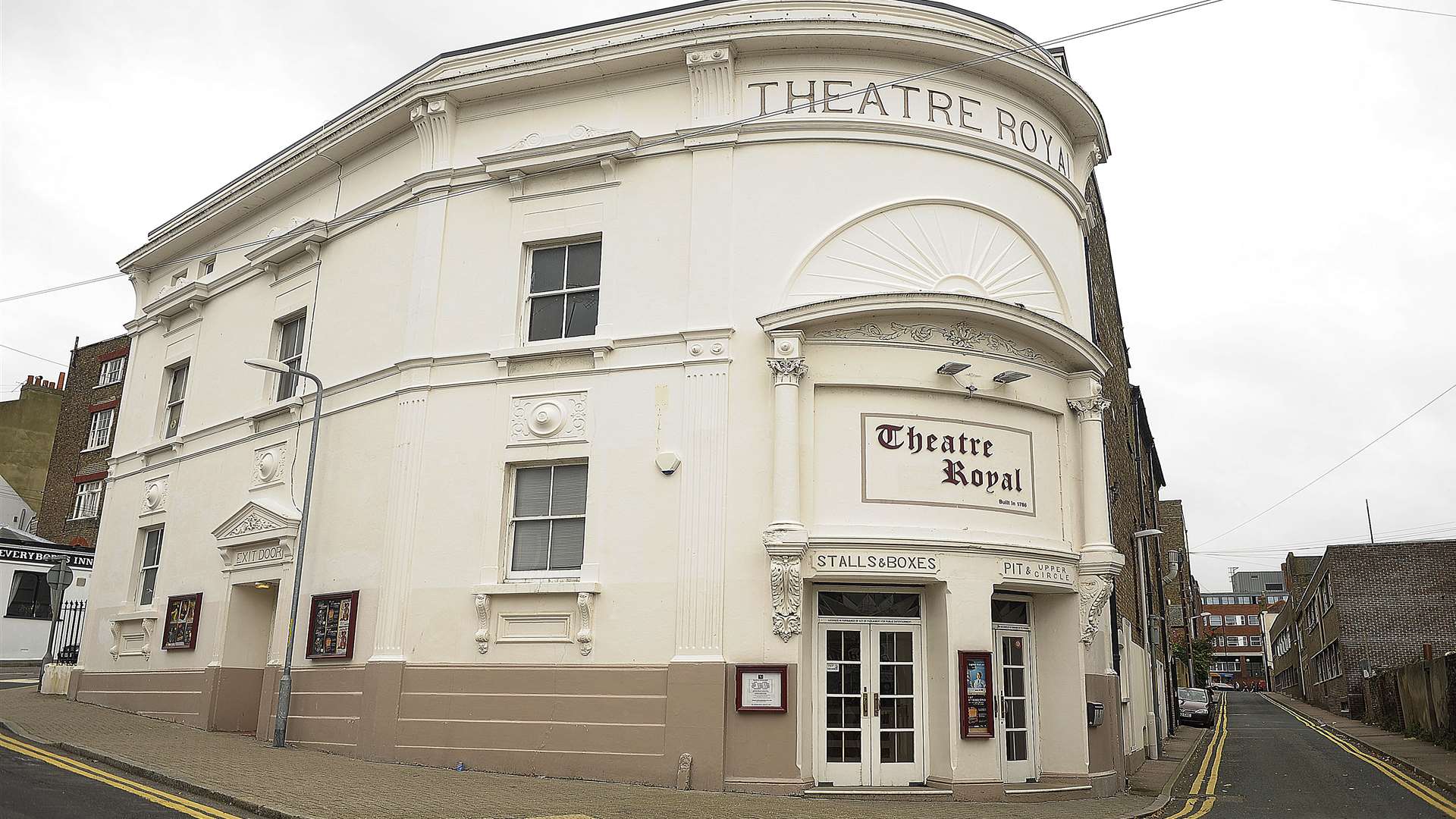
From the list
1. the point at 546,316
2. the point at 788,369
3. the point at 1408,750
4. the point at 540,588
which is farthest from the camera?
the point at 1408,750

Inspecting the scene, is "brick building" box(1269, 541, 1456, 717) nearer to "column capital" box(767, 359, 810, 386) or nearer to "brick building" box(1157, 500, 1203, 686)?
"brick building" box(1157, 500, 1203, 686)

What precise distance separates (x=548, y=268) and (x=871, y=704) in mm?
8092

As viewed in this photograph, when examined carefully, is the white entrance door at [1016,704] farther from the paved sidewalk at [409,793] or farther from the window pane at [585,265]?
the window pane at [585,265]

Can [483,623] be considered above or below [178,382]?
below

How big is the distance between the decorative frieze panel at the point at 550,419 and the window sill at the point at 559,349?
0.61 meters

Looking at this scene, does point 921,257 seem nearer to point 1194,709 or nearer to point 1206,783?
point 1206,783

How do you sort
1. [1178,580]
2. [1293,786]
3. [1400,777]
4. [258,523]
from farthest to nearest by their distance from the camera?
1. [1178,580]
2. [1400,777]
3. [258,523]
4. [1293,786]

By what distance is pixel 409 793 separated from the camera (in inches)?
457

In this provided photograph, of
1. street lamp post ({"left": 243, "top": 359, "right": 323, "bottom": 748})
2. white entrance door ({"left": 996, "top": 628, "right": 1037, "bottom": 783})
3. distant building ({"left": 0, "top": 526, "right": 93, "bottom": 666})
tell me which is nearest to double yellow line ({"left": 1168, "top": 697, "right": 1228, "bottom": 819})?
white entrance door ({"left": 996, "top": 628, "right": 1037, "bottom": 783})

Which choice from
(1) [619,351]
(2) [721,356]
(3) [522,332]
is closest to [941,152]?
(2) [721,356]

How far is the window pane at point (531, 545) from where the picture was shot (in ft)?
50.2

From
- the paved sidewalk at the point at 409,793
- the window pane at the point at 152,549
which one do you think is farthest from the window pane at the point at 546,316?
the window pane at the point at 152,549

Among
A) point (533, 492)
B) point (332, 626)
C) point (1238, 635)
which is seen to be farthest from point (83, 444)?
point (1238, 635)

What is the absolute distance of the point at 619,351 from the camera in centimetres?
1537
